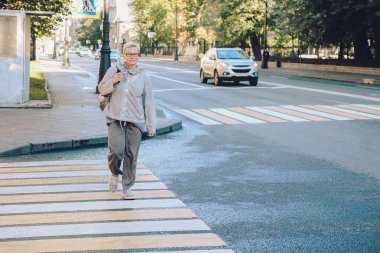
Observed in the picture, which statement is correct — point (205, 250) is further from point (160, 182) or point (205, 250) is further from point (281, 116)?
point (281, 116)

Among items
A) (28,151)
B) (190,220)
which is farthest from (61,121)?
(190,220)

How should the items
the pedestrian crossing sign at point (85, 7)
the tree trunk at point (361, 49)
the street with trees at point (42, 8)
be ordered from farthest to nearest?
1. the tree trunk at point (361, 49)
2. the street with trees at point (42, 8)
3. the pedestrian crossing sign at point (85, 7)

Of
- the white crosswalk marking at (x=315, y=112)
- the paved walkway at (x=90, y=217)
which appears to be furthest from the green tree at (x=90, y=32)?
the paved walkway at (x=90, y=217)

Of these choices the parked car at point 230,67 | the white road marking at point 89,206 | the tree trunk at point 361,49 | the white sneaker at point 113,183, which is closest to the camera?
the white road marking at point 89,206

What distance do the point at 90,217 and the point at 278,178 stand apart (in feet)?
9.36

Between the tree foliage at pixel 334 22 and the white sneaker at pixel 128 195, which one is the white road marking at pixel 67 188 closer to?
the white sneaker at pixel 128 195

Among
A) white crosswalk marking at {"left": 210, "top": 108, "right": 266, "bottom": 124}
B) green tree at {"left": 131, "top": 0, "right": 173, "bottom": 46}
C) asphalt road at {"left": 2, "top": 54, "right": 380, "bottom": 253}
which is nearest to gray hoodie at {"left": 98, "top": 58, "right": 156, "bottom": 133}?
asphalt road at {"left": 2, "top": 54, "right": 380, "bottom": 253}

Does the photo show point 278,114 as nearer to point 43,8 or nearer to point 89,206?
point 89,206

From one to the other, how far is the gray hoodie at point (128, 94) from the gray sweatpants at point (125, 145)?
0.08 metres

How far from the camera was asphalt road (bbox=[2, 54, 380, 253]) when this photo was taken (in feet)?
17.8

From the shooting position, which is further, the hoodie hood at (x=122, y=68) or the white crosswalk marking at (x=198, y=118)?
the white crosswalk marking at (x=198, y=118)

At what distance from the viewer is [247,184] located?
7543 mm

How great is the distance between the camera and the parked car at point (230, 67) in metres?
26.8

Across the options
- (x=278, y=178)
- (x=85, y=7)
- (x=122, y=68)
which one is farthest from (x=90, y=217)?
(x=85, y=7)
